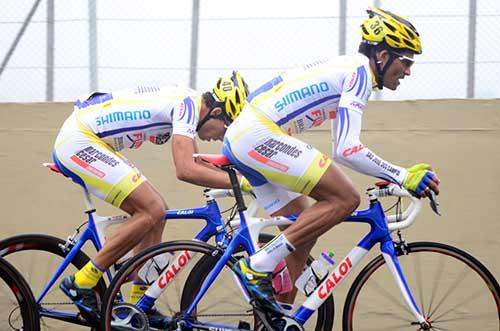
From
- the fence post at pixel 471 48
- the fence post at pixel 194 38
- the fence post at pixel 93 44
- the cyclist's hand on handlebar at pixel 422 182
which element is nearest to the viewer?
the cyclist's hand on handlebar at pixel 422 182

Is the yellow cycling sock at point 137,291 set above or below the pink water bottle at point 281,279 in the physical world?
below

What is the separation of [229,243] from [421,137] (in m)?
2.05

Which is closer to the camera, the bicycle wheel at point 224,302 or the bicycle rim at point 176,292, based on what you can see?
the bicycle rim at point 176,292

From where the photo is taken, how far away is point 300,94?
4934 mm

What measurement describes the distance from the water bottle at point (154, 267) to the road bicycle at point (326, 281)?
0.06 feet

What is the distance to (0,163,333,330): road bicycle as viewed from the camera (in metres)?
5.37

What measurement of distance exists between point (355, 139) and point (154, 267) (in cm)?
133

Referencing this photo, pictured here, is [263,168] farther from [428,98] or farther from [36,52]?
[36,52]

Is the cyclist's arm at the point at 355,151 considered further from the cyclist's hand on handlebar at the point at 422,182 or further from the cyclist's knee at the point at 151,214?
the cyclist's knee at the point at 151,214

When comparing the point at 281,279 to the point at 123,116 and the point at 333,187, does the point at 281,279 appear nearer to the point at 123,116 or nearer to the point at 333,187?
the point at 333,187

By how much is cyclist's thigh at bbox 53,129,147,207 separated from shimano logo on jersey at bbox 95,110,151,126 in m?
0.10

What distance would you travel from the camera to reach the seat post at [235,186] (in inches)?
199

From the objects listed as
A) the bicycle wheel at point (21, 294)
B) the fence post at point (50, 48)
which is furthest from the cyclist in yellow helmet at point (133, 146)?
the fence post at point (50, 48)

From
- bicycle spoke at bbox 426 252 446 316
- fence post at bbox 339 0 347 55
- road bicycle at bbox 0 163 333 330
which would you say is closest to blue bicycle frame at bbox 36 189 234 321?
road bicycle at bbox 0 163 333 330
